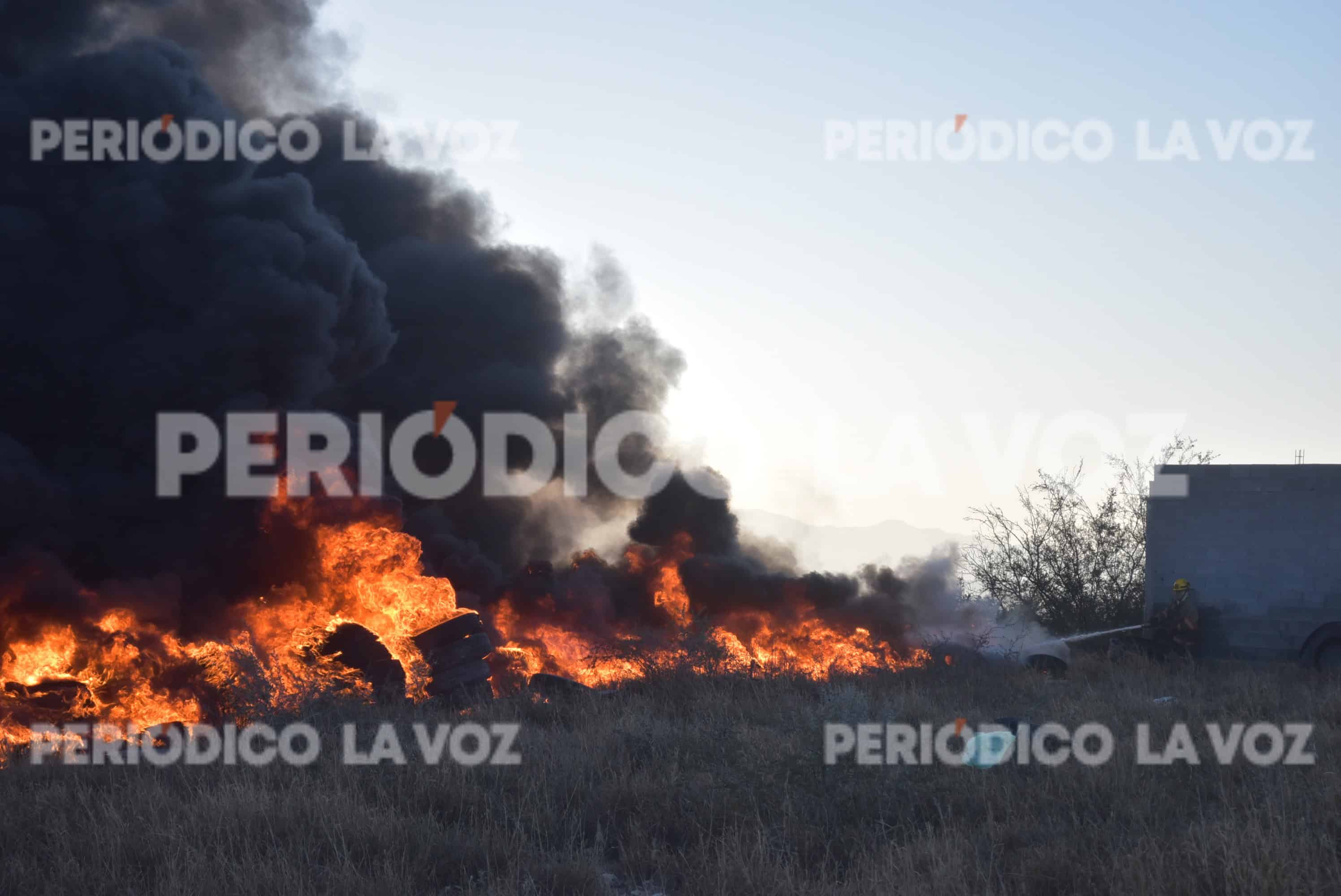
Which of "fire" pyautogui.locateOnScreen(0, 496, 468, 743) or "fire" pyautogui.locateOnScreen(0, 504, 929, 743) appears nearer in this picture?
"fire" pyautogui.locateOnScreen(0, 496, 468, 743)

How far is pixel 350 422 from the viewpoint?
66.8ft

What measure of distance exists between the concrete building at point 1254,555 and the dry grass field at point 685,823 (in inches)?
273

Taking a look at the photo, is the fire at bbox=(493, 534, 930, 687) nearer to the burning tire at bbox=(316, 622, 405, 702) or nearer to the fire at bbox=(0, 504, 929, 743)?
the fire at bbox=(0, 504, 929, 743)

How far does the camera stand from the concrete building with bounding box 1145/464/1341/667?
17.2m

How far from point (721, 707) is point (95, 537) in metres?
10.0

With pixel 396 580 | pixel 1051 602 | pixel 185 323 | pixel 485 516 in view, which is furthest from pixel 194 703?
pixel 1051 602

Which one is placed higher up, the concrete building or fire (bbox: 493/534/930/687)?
the concrete building

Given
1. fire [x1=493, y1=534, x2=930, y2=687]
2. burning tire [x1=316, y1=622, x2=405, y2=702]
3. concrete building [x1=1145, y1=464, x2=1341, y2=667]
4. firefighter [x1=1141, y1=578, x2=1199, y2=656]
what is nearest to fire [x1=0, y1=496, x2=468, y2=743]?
burning tire [x1=316, y1=622, x2=405, y2=702]

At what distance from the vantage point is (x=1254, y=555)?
58.9 ft

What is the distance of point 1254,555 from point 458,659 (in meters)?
13.0

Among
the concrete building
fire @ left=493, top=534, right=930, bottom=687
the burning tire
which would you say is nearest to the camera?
the burning tire

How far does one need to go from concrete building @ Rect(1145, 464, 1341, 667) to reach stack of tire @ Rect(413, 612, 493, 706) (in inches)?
458

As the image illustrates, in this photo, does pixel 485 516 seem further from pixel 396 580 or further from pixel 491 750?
pixel 491 750

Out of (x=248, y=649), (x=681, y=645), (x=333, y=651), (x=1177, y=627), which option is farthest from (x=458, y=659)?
(x=1177, y=627)
